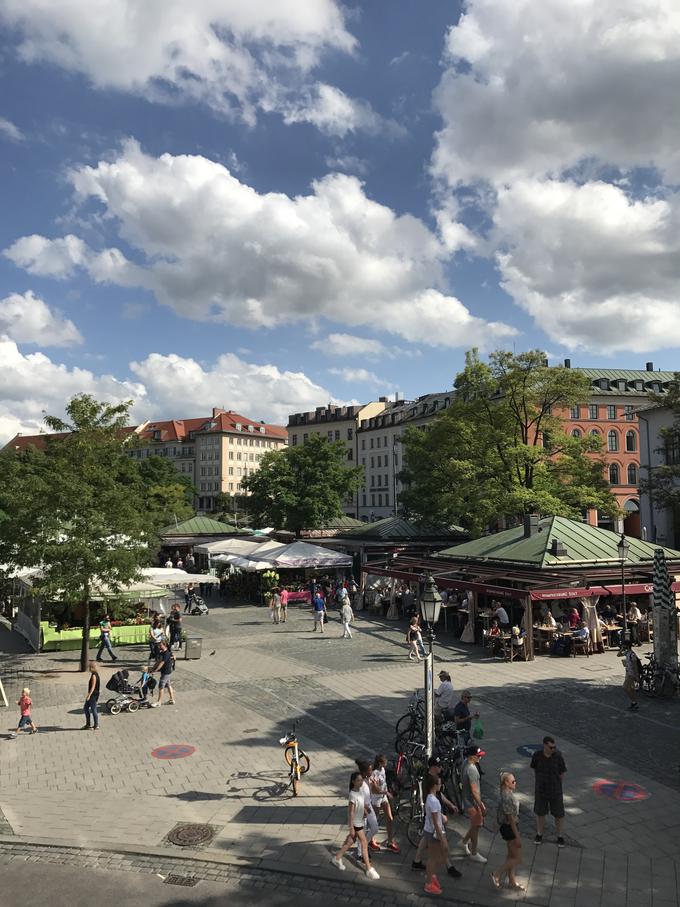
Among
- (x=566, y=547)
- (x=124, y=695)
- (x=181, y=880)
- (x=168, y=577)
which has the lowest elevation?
(x=181, y=880)

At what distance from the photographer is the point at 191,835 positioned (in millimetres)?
10453

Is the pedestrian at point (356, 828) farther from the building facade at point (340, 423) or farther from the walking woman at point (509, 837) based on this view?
the building facade at point (340, 423)

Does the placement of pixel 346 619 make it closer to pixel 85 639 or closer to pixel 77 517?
pixel 85 639

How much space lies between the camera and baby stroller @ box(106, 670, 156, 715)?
17.5 meters

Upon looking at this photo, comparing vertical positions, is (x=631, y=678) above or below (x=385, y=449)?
below

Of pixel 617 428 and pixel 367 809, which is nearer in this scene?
pixel 367 809

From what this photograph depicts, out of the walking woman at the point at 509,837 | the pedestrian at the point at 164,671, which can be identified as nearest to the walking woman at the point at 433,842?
the walking woman at the point at 509,837

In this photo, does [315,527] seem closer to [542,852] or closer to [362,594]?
[362,594]

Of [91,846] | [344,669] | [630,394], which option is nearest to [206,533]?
[344,669]

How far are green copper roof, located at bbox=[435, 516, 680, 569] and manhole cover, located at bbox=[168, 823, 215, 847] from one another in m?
18.1

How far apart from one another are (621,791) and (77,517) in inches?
641

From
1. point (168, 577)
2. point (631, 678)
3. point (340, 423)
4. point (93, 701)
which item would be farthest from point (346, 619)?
point (340, 423)

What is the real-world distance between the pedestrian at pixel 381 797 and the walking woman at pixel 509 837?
5.33ft

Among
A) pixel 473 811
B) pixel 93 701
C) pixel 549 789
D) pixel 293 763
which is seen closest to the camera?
pixel 473 811
